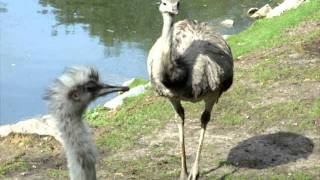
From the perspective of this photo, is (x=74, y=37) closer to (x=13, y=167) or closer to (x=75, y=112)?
(x=13, y=167)

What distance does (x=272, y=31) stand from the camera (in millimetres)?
14445

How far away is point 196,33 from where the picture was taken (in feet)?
27.9

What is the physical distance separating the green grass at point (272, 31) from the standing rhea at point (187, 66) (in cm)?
489

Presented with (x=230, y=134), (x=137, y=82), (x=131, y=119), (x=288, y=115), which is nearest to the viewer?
(x=230, y=134)

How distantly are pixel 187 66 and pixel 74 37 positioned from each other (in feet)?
35.5

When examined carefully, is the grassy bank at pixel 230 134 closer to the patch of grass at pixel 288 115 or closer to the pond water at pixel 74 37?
the patch of grass at pixel 288 115

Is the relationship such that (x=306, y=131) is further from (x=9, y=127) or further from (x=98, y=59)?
(x=98, y=59)

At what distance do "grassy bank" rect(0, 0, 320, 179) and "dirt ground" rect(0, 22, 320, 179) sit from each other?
0.04 feet

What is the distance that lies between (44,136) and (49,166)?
3.50 feet

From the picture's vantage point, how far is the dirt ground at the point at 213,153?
8.33 m

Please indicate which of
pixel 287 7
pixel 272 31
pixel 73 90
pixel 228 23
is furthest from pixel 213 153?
pixel 228 23

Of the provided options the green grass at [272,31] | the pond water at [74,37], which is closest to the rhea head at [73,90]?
the pond water at [74,37]

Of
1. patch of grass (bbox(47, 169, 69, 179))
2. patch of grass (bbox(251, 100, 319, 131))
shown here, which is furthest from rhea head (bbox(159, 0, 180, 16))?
patch of grass (bbox(251, 100, 319, 131))

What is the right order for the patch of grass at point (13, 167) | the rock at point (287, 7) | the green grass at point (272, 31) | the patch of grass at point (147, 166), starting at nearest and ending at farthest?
the patch of grass at point (147, 166) → the patch of grass at point (13, 167) → the green grass at point (272, 31) → the rock at point (287, 7)
